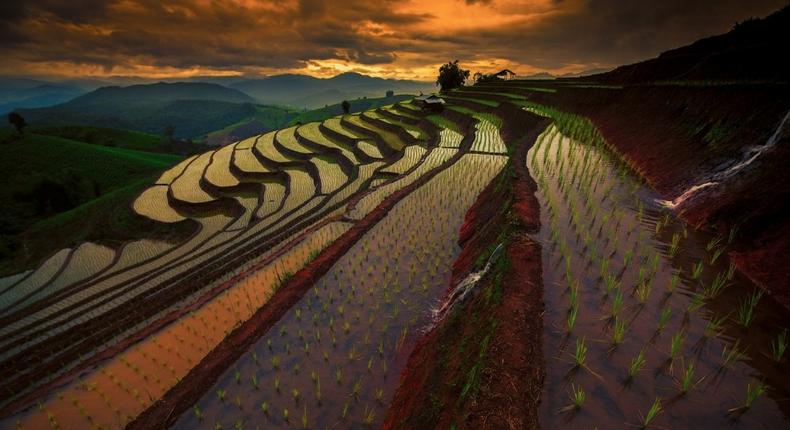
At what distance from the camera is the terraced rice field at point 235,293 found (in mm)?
4715

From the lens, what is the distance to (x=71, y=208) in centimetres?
3017

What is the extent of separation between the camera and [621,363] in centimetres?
297

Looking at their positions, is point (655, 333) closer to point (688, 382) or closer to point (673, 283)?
point (688, 382)

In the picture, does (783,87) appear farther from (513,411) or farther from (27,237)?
(27,237)

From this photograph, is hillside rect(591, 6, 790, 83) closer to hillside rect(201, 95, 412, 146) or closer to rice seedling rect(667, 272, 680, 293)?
rice seedling rect(667, 272, 680, 293)

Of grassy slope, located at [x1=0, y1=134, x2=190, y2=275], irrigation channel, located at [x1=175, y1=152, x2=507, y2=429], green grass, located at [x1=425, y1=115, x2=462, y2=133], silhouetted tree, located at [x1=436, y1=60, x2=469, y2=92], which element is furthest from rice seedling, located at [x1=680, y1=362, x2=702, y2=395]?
silhouetted tree, located at [x1=436, y1=60, x2=469, y2=92]

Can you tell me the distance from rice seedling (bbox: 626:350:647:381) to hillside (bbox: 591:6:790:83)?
8.14m

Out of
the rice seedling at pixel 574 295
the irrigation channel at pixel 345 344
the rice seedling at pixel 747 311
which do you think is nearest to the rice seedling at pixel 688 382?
the rice seedling at pixel 747 311

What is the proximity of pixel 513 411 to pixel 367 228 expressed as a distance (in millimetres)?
6467

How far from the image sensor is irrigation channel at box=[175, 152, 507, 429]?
3916 millimetres

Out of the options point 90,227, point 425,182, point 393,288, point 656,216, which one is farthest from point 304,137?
point 656,216

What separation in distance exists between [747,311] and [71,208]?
4468 cm

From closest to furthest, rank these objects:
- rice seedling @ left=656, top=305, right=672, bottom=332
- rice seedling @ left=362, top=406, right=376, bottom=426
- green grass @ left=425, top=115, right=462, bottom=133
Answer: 1. rice seedling @ left=656, top=305, right=672, bottom=332
2. rice seedling @ left=362, top=406, right=376, bottom=426
3. green grass @ left=425, top=115, right=462, bottom=133

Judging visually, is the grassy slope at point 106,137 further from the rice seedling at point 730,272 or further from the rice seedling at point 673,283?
the rice seedling at point 730,272
